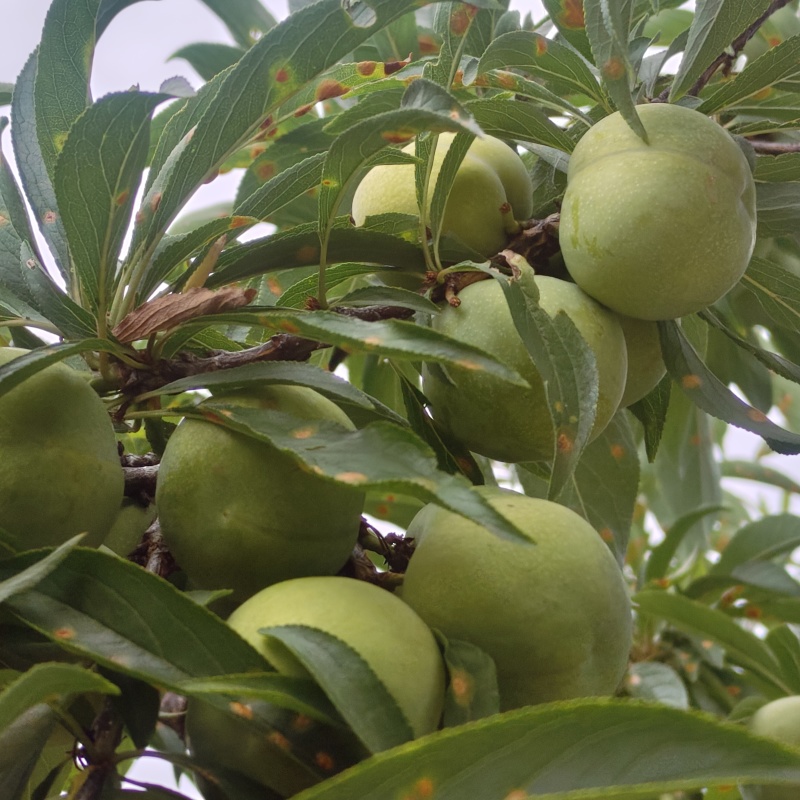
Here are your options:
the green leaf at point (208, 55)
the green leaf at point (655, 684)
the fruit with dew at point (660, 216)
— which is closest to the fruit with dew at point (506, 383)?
the fruit with dew at point (660, 216)

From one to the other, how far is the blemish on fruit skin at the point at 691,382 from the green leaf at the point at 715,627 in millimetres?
348

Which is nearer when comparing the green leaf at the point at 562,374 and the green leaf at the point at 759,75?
the green leaf at the point at 562,374

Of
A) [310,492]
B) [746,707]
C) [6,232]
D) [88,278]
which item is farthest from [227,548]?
[746,707]

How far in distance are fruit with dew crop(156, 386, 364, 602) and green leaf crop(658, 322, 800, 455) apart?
0.93 feet

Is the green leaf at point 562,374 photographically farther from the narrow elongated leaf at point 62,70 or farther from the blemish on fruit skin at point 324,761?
the narrow elongated leaf at point 62,70

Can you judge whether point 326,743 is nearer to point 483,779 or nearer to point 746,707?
point 483,779

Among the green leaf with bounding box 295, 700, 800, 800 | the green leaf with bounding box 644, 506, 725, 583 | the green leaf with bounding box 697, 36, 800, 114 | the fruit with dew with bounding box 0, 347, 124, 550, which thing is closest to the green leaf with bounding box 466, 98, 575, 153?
the green leaf with bounding box 697, 36, 800, 114

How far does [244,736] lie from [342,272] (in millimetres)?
341

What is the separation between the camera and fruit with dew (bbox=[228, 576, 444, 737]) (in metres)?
0.41

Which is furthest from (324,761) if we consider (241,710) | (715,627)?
(715,627)

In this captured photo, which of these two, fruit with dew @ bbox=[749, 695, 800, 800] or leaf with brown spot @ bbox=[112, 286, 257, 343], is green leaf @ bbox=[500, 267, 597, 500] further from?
fruit with dew @ bbox=[749, 695, 800, 800]

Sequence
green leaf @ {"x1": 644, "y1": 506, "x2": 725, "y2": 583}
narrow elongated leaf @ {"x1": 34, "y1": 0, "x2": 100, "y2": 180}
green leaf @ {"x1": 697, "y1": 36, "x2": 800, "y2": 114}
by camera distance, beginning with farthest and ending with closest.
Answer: green leaf @ {"x1": 644, "y1": 506, "x2": 725, "y2": 583} → green leaf @ {"x1": 697, "y1": 36, "x2": 800, "y2": 114} → narrow elongated leaf @ {"x1": 34, "y1": 0, "x2": 100, "y2": 180}

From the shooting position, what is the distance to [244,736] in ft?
1.39

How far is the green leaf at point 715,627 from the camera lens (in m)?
0.96
